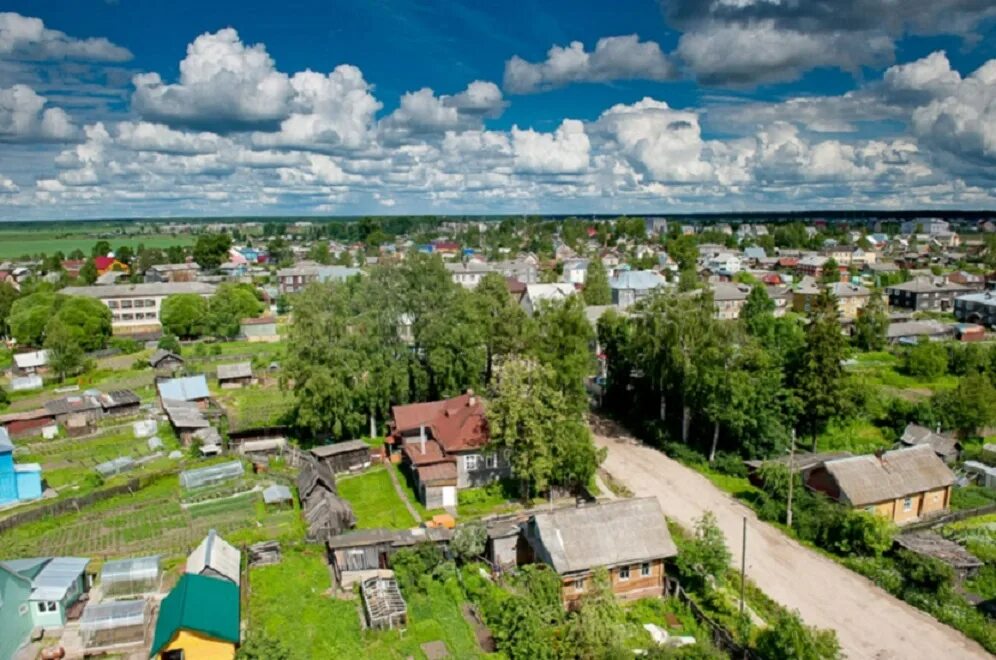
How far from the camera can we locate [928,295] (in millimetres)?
84312

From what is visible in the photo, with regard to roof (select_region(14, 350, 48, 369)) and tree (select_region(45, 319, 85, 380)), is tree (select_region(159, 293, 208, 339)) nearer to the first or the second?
tree (select_region(45, 319, 85, 380))

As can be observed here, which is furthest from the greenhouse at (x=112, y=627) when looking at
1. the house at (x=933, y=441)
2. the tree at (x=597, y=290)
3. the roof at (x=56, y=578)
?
the tree at (x=597, y=290)

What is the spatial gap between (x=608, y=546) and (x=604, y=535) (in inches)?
16.5

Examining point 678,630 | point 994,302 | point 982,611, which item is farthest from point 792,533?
point 994,302

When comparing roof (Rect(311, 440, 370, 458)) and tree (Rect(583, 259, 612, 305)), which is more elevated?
tree (Rect(583, 259, 612, 305))

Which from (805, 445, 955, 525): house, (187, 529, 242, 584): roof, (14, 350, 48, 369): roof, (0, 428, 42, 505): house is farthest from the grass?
(14, 350, 48, 369): roof

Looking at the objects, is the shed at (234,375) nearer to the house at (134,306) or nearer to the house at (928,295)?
the house at (134,306)

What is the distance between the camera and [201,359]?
62406mm

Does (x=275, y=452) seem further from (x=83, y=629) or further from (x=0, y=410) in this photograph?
(x=0, y=410)

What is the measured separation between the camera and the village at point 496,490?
22000 mm

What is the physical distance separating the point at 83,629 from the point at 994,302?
283 feet

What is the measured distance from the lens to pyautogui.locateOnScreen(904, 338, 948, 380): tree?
53.4 m

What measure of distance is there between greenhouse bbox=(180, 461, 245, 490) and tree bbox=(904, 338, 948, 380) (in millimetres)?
50079

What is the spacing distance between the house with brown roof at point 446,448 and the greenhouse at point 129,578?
1147 cm
